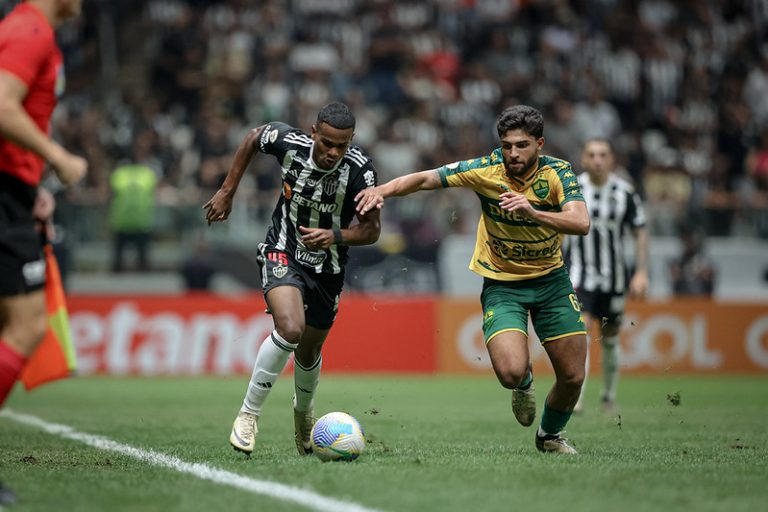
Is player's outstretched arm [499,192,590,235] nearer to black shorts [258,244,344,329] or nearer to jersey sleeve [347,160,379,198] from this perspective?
jersey sleeve [347,160,379,198]

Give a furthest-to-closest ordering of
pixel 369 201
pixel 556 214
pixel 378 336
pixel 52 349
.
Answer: pixel 378 336 < pixel 556 214 < pixel 369 201 < pixel 52 349

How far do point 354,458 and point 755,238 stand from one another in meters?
13.9

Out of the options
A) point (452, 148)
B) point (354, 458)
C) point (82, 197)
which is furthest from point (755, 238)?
point (354, 458)

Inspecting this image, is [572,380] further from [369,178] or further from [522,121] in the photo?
[369,178]

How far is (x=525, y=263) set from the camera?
27.8ft

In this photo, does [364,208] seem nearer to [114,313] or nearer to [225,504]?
[225,504]

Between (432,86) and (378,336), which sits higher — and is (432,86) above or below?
above

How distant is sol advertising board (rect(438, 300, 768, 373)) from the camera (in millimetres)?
17828

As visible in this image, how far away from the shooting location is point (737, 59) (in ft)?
78.7

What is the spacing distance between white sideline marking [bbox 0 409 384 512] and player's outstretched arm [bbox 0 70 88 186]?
1919mm

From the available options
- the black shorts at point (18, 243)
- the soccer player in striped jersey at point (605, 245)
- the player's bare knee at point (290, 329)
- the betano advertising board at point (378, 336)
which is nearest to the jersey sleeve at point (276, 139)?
the player's bare knee at point (290, 329)

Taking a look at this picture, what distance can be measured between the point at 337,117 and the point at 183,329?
1033 centimetres

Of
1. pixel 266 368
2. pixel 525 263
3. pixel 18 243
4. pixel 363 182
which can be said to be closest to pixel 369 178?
pixel 363 182

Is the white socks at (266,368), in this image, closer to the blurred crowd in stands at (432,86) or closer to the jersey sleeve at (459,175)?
the jersey sleeve at (459,175)
